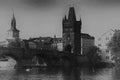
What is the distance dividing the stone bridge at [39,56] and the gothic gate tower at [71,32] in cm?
1337

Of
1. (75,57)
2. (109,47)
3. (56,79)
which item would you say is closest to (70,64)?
(75,57)

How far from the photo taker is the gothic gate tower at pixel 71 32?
10693cm

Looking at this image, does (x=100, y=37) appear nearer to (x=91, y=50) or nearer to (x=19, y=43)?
(x=91, y=50)

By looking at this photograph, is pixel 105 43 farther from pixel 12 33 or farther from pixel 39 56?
pixel 12 33

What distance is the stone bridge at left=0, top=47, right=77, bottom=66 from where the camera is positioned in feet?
252

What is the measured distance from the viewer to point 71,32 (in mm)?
109875

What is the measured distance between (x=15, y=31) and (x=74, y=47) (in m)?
34.3

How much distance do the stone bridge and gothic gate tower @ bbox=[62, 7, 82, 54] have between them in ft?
43.9

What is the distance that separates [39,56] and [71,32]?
24.5m

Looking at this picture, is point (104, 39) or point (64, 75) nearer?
point (64, 75)

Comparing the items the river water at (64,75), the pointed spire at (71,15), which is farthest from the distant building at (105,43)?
the river water at (64,75)

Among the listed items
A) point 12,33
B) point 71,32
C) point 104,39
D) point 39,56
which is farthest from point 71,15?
point 12,33

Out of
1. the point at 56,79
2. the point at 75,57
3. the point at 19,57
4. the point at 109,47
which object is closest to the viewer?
the point at 56,79

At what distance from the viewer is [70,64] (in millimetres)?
90688
